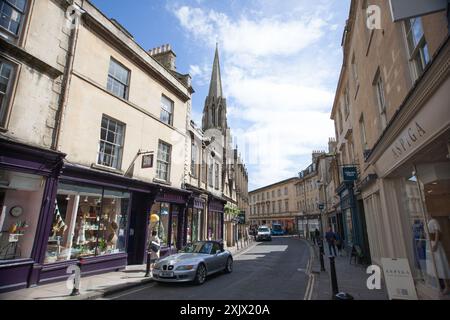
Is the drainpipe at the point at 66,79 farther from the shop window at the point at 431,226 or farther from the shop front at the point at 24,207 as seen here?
the shop window at the point at 431,226

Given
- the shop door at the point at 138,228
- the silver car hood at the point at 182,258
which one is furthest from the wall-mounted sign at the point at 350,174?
the shop door at the point at 138,228

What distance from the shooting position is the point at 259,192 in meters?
67.9

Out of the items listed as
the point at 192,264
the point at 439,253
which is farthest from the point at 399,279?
the point at 192,264

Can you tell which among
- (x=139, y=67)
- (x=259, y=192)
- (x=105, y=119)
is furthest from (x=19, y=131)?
(x=259, y=192)

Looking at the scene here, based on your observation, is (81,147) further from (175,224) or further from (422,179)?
(422,179)

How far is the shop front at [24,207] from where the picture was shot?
7.35 m

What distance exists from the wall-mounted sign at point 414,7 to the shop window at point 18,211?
1012 cm

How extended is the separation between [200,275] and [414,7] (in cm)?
881

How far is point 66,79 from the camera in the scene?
943 cm

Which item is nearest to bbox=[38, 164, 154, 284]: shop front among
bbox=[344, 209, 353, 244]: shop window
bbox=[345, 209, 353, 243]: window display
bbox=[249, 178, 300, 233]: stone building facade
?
bbox=[345, 209, 353, 243]: window display

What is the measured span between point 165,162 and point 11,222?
7.77 m

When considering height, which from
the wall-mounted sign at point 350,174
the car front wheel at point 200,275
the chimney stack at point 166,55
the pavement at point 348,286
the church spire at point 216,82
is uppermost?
the church spire at point 216,82

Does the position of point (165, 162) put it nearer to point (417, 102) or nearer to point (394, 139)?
point (394, 139)
